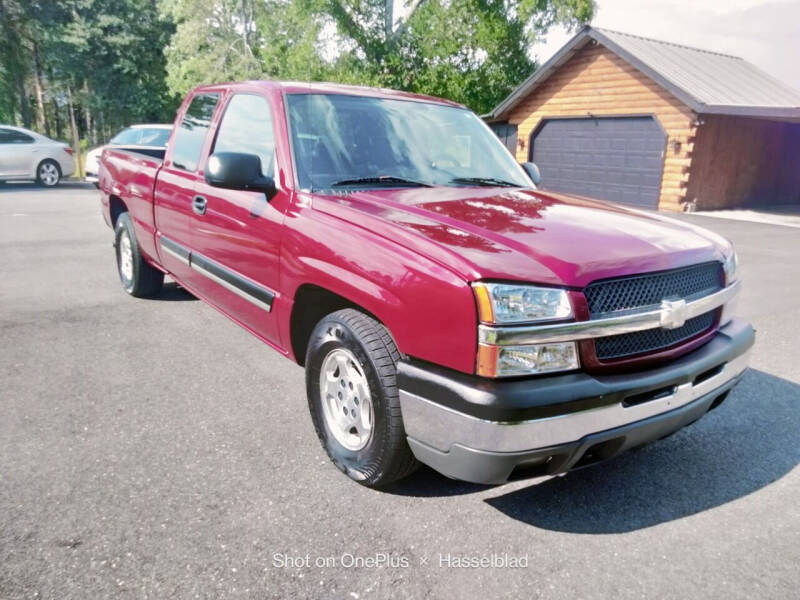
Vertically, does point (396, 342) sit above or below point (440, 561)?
above

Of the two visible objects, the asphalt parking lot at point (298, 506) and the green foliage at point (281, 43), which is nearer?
the asphalt parking lot at point (298, 506)

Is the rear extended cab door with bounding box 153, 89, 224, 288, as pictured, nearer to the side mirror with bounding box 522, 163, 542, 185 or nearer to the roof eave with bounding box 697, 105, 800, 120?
the side mirror with bounding box 522, 163, 542, 185

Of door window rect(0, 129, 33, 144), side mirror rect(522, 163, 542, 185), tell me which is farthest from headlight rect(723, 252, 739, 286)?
door window rect(0, 129, 33, 144)

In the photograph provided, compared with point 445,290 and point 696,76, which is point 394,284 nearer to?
point 445,290

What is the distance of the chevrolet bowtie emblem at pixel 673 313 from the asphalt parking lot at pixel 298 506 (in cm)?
89

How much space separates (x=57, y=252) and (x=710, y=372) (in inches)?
326

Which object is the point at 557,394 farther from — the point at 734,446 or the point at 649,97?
the point at 649,97

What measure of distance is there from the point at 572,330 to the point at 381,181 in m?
1.55

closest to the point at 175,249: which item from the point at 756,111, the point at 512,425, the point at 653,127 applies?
the point at 512,425

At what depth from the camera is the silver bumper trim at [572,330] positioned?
2.14m

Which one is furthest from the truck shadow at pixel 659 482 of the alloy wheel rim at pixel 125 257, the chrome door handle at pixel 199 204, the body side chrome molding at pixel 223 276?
the alloy wheel rim at pixel 125 257

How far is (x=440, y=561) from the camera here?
236cm

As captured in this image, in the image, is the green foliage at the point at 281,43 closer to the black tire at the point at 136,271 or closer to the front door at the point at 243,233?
the black tire at the point at 136,271

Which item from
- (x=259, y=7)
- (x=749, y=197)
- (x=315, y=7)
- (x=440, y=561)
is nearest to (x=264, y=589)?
(x=440, y=561)
